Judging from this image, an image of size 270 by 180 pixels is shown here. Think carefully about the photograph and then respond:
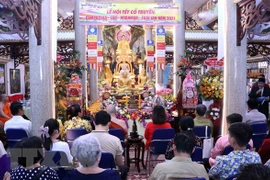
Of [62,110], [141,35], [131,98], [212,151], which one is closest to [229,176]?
[212,151]

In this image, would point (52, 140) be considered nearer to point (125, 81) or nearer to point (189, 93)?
point (189, 93)

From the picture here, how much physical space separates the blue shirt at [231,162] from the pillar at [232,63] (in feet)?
9.95

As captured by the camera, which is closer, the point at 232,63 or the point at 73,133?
the point at 73,133

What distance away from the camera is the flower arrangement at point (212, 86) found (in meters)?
6.14

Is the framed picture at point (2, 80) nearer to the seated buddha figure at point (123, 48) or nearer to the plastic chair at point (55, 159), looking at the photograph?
the seated buddha figure at point (123, 48)

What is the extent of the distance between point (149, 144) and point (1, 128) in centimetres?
242

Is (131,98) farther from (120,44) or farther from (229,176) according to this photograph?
(229,176)

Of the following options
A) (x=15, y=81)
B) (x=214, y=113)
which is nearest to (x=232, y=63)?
(x=214, y=113)

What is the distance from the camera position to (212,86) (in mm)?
6137

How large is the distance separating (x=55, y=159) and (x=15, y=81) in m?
11.6

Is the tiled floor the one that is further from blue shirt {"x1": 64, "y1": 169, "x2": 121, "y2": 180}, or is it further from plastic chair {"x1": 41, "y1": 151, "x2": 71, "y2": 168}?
blue shirt {"x1": 64, "y1": 169, "x2": 121, "y2": 180}

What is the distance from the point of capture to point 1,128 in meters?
5.23

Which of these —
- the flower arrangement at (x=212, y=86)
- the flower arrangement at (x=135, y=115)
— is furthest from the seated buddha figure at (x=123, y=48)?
the flower arrangement at (x=212, y=86)

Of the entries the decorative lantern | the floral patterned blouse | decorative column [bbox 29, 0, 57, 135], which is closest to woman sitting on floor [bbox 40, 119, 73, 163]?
the floral patterned blouse
